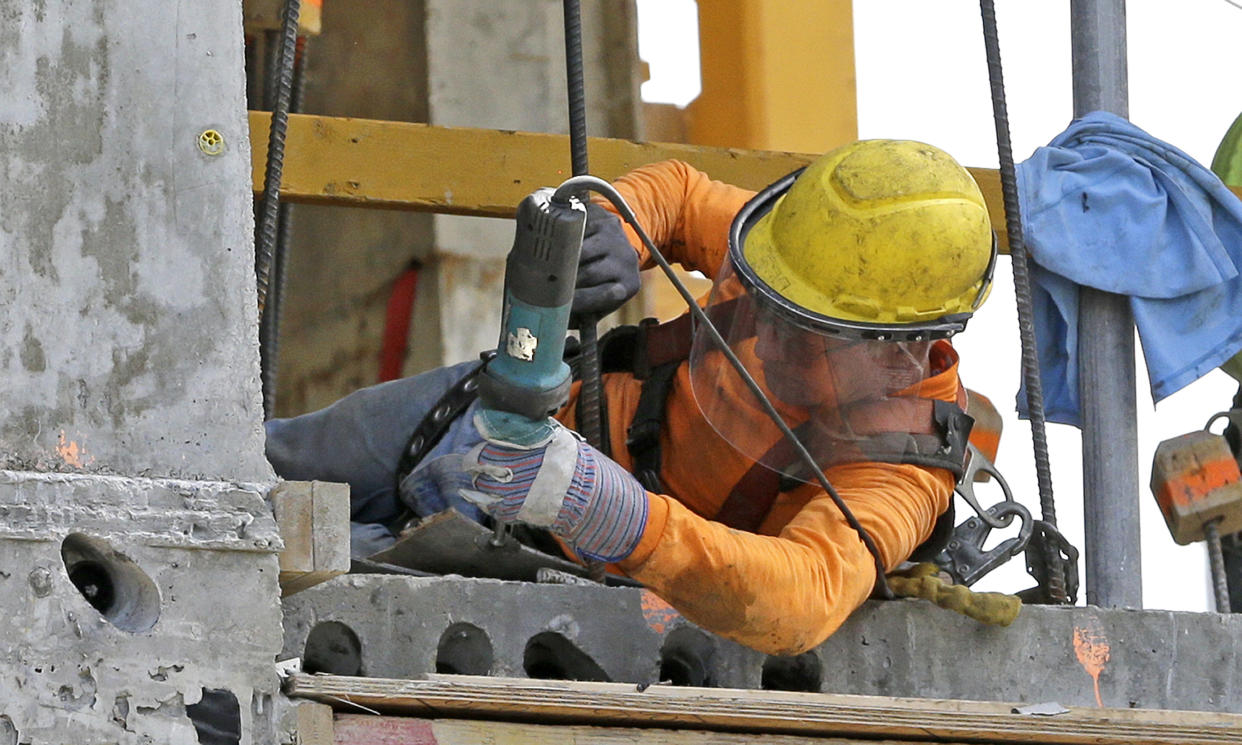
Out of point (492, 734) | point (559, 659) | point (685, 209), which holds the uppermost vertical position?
point (685, 209)

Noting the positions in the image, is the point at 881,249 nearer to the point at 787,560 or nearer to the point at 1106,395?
the point at 787,560

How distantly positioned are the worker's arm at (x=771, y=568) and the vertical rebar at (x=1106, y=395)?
1279 millimetres

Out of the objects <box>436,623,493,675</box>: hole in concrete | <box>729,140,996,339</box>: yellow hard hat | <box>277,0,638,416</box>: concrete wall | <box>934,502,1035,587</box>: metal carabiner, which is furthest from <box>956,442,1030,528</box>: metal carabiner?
<box>277,0,638,416</box>: concrete wall

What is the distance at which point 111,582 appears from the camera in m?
3.19

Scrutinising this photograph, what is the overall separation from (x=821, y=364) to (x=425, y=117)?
15.0 feet

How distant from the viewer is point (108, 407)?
317 centimetres

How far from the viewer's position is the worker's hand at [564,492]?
145 inches

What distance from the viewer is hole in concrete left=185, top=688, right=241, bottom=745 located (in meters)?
3.13

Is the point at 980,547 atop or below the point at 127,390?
below

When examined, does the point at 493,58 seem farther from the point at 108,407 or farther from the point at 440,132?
the point at 108,407

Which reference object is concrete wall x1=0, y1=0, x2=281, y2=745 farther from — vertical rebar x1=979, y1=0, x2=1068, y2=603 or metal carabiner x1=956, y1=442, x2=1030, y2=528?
vertical rebar x1=979, y1=0, x2=1068, y2=603

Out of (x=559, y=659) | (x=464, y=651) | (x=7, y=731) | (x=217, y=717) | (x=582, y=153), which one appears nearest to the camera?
(x=7, y=731)

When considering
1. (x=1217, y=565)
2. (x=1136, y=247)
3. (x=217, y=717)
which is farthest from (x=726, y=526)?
(x=1217, y=565)

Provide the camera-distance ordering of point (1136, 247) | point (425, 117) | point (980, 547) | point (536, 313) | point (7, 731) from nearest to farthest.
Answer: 1. point (7, 731)
2. point (536, 313)
3. point (980, 547)
4. point (1136, 247)
5. point (425, 117)
